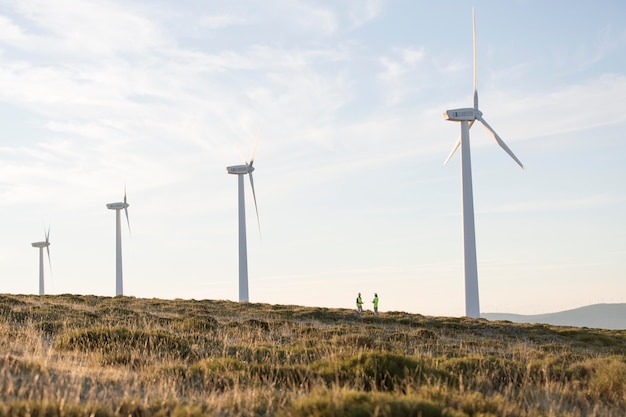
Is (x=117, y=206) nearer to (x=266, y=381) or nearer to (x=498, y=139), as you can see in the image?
(x=498, y=139)

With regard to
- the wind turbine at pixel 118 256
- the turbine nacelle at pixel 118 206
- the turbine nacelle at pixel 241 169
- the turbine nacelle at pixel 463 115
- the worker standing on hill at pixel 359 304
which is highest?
the turbine nacelle at pixel 463 115

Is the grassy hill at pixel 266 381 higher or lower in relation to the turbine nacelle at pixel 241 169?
lower

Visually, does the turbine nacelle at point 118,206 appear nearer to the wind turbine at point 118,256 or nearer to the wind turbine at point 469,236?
the wind turbine at point 118,256

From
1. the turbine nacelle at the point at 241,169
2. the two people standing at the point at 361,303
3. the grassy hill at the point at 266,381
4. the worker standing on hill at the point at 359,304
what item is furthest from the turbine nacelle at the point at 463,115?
the grassy hill at the point at 266,381

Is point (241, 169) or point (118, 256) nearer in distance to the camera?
point (241, 169)

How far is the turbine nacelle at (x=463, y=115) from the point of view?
230ft

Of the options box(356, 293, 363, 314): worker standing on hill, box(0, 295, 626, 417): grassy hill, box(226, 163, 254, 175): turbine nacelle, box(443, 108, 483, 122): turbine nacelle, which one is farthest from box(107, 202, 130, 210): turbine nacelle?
box(0, 295, 626, 417): grassy hill

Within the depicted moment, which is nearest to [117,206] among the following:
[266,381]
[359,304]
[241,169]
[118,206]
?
[118,206]

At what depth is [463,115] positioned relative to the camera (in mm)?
70312

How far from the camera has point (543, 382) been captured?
51.0 feet

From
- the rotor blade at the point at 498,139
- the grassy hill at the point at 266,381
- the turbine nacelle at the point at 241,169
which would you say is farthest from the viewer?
the turbine nacelle at the point at 241,169

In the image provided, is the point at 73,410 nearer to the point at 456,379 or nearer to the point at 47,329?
the point at 456,379

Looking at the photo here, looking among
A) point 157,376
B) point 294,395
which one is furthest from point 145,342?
point 294,395

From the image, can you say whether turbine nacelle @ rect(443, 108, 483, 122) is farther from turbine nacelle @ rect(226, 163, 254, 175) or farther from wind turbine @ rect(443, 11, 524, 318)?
turbine nacelle @ rect(226, 163, 254, 175)
